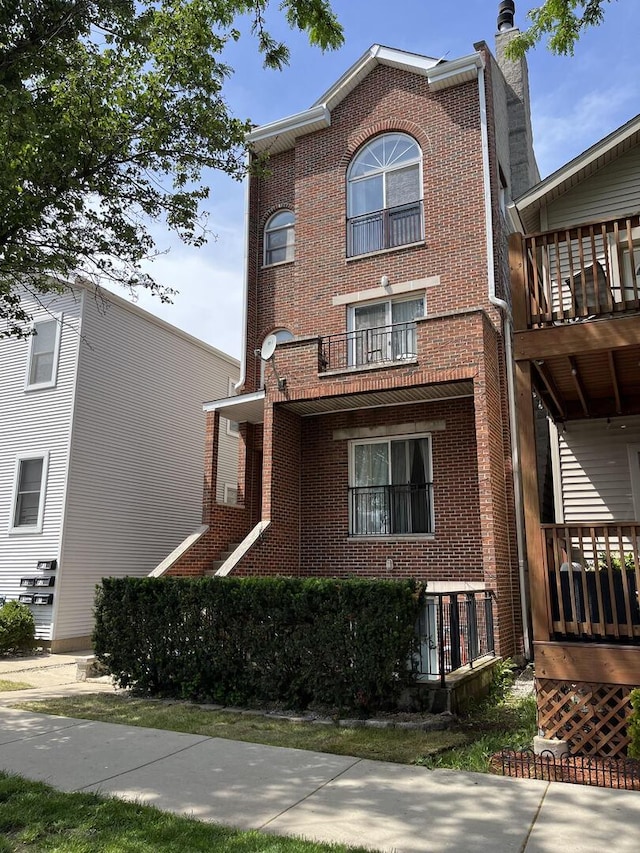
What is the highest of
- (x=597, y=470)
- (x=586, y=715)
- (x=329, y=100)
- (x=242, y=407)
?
(x=329, y=100)

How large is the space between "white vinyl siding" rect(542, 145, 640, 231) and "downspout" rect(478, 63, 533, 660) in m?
1.35

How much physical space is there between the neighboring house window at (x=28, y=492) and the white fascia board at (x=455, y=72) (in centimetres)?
1175

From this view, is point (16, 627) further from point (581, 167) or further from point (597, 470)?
point (581, 167)

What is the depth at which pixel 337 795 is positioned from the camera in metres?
4.62

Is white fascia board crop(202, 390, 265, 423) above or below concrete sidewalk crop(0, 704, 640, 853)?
above

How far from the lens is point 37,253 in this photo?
30.3ft

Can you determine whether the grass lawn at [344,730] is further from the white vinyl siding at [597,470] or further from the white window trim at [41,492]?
the white window trim at [41,492]

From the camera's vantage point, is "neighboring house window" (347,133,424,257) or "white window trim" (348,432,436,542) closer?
"white window trim" (348,432,436,542)

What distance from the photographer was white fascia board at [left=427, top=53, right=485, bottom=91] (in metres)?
12.7

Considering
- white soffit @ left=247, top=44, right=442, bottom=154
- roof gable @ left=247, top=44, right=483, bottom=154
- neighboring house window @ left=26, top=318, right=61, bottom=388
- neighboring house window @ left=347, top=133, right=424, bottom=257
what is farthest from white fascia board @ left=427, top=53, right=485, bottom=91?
neighboring house window @ left=26, top=318, right=61, bottom=388

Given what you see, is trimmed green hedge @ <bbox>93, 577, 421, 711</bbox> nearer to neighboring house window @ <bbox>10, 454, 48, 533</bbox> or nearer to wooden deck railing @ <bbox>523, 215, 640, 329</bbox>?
wooden deck railing @ <bbox>523, 215, 640, 329</bbox>

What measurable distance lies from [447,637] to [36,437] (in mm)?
11120

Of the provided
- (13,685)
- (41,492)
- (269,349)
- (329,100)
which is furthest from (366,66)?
(13,685)

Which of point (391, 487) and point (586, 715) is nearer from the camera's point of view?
point (586, 715)
